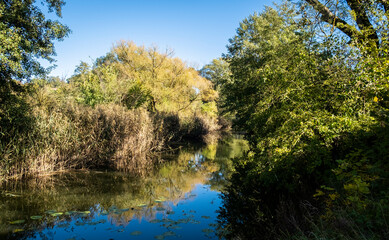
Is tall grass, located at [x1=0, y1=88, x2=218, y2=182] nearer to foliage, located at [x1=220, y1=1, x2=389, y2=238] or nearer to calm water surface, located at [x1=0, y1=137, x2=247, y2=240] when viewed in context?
calm water surface, located at [x1=0, y1=137, x2=247, y2=240]

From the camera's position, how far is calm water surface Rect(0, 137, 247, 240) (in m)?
5.94

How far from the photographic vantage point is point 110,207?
7.54 metres

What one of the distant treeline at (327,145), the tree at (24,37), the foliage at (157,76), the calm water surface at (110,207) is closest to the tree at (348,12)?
the distant treeline at (327,145)

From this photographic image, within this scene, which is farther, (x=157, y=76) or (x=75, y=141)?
(x=157, y=76)

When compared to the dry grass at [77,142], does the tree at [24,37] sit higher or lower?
higher

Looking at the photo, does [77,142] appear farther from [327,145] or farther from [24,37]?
[327,145]

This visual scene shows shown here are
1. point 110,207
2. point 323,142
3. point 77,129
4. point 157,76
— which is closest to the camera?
point 323,142

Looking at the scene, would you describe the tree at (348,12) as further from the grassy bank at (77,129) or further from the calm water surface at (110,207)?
the grassy bank at (77,129)

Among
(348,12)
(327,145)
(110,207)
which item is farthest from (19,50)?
(348,12)

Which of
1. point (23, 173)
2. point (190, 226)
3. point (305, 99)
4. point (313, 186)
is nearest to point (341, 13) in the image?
point (305, 99)

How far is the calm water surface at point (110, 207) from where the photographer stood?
5.94m

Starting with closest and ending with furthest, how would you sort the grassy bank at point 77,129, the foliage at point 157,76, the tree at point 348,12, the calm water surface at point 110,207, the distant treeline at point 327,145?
the distant treeline at point 327,145, the calm water surface at point 110,207, the tree at point 348,12, the grassy bank at point 77,129, the foliage at point 157,76

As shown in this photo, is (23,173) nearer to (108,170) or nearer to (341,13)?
(108,170)

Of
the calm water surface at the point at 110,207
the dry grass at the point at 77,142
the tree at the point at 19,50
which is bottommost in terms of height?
the calm water surface at the point at 110,207
